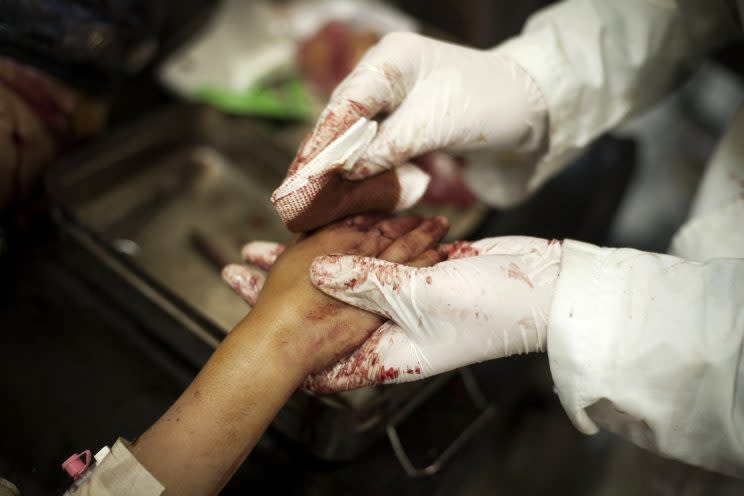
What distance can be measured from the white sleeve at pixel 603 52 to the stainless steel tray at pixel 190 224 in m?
0.63

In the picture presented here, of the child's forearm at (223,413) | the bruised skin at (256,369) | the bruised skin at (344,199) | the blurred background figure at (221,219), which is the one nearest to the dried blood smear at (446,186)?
the blurred background figure at (221,219)

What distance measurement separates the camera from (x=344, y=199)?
3.32ft

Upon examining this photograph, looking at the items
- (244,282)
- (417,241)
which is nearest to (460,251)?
(417,241)

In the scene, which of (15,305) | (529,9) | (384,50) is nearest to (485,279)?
(384,50)

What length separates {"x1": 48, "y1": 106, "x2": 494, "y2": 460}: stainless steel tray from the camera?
100 cm

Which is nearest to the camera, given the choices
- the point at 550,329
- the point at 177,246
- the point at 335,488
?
the point at 550,329

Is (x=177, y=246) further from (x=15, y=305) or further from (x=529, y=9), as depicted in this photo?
(x=529, y=9)

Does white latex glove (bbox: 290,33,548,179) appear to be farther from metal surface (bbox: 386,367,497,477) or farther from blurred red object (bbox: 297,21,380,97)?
blurred red object (bbox: 297,21,380,97)

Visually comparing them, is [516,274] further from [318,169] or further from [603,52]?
[603,52]

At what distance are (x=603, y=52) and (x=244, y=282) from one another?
2.82 feet

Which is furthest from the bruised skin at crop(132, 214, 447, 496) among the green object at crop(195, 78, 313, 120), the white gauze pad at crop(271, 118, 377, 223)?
the green object at crop(195, 78, 313, 120)

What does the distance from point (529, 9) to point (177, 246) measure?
1.31 meters

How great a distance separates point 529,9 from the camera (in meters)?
1.77

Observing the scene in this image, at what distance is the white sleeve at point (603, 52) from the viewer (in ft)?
3.68
